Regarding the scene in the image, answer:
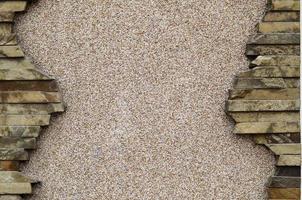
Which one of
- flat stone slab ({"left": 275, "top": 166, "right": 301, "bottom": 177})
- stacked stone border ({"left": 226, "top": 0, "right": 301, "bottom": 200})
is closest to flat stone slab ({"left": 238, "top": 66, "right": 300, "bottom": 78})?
stacked stone border ({"left": 226, "top": 0, "right": 301, "bottom": 200})

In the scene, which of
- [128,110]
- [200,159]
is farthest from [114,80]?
[200,159]

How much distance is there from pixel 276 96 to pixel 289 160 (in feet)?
0.95

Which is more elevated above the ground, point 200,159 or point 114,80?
point 114,80

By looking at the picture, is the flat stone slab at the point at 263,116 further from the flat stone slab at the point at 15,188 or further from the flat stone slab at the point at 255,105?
the flat stone slab at the point at 15,188

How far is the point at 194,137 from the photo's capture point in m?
2.84

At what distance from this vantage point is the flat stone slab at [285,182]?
276cm

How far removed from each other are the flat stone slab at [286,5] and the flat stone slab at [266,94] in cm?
36

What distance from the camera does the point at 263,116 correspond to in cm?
279

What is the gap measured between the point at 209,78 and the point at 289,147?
1.55 ft

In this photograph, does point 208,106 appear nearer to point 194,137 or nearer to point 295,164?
point 194,137

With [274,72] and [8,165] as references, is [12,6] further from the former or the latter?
[274,72]

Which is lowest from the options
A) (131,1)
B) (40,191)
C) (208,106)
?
(40,191)

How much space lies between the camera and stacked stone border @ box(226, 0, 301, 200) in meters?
2.76

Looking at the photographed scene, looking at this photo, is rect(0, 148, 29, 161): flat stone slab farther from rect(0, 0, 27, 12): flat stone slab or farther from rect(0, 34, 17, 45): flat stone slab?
rect(0, 0, 27, 12): flat stone slab
